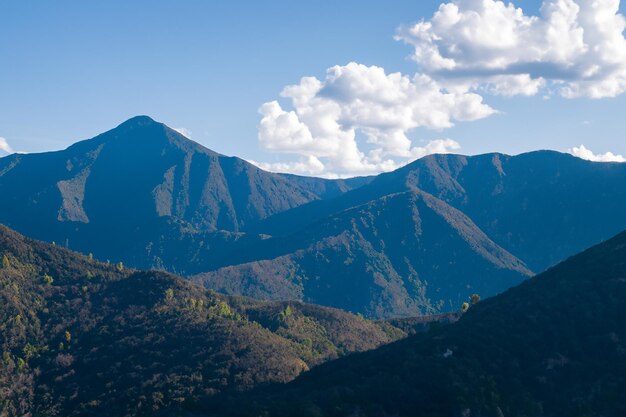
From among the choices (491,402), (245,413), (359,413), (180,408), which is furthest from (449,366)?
(180,408)

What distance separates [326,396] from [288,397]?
48.4ft

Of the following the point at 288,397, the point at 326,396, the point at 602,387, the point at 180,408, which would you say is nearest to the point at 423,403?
the point at 326,396

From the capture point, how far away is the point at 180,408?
192m

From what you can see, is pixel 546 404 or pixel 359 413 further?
pixel 546 404

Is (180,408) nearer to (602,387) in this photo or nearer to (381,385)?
(381,385)

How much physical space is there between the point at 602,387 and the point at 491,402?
34.7m

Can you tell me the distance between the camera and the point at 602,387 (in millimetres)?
192375

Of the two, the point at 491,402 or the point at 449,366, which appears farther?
the point at 449,366

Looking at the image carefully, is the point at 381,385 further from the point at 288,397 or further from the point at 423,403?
the point at 288,397

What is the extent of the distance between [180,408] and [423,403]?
227ft

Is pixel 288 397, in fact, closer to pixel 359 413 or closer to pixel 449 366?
pixel 359 413

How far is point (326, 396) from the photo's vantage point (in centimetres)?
18712

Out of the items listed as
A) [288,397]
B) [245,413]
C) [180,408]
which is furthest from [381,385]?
[180,408]

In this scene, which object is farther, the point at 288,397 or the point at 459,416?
the point at 288,397
